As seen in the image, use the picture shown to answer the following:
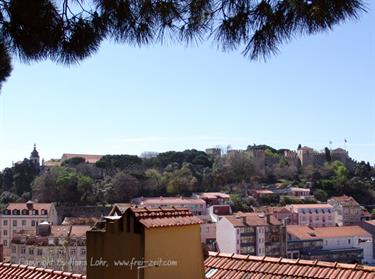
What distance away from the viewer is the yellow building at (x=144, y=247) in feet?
10.5

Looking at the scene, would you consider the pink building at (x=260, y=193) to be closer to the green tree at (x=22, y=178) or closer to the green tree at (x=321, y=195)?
the green tree at (x=321, y=195)

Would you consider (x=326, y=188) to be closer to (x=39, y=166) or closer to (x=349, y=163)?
(x=349, y=163)

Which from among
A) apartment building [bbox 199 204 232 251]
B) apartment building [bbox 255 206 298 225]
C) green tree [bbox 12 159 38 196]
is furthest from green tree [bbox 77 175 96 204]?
apartment building [bbox 255 206 298 225]

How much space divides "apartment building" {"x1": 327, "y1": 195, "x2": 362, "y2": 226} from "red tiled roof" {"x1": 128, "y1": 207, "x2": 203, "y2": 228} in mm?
44672

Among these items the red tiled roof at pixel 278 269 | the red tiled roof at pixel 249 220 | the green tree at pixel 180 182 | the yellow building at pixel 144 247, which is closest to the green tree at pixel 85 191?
the green tree at pixel 180 182

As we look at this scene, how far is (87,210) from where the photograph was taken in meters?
42.5

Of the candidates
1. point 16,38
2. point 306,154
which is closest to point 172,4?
point 16,38

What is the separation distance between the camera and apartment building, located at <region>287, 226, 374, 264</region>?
35281mm

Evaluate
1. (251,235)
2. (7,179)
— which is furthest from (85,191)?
(251,235)

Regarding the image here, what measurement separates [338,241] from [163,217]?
35944 mm

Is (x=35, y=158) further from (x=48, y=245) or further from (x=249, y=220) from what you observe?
(x=48, y=245)

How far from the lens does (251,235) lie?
34.2 m

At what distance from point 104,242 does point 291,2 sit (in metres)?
1.91

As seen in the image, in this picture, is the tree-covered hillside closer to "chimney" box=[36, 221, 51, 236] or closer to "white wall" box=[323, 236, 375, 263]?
"white wall" box=[323, 236, 375, 263]
